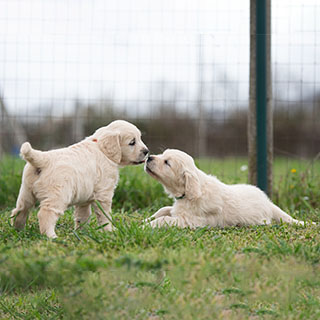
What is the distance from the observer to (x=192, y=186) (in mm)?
4078

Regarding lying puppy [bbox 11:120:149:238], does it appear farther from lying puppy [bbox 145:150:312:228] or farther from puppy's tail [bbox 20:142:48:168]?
lying puppy [bbox 145:150:312:228]

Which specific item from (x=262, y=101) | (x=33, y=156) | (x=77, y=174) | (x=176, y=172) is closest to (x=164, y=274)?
(x=77, y=174)

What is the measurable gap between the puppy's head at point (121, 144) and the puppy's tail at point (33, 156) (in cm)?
64

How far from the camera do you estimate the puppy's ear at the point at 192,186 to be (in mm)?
4070

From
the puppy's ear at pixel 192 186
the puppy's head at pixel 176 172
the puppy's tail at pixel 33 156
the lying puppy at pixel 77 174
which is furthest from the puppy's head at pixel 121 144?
the puppy's tail at pixel 33 156

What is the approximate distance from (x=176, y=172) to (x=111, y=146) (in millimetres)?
589

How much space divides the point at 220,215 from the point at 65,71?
341cm

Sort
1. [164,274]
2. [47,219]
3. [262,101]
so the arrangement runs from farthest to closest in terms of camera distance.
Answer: [262,101], [47,219], [164,274]

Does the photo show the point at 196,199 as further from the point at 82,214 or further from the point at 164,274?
the point at 164,274

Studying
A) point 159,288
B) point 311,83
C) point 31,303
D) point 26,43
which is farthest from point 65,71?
point 159,288

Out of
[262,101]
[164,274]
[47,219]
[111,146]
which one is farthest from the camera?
[262,101]

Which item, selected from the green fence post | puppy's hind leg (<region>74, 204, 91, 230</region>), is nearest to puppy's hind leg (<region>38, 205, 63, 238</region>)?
puppy's hind leg (<region>74, 204, 91, 230</region>)

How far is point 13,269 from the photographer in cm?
268

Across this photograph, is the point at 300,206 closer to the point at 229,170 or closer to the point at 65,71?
the point at 229,170
